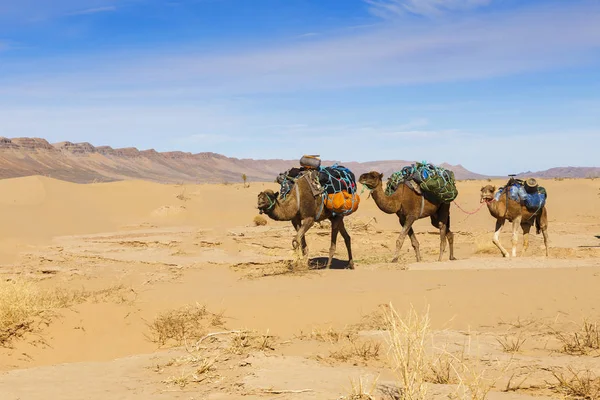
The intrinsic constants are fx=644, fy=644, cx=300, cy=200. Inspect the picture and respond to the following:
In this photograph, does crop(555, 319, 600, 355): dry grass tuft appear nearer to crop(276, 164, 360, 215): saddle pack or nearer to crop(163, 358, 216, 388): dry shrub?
crop(163, 358, 216, 388): dry shrub

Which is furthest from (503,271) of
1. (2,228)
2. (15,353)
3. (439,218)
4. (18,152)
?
(18,152)

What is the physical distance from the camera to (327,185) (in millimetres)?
14781

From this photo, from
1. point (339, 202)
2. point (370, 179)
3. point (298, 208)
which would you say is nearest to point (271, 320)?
point (298, 208)

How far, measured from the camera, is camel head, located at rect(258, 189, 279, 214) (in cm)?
1379

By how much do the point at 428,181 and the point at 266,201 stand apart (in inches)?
163

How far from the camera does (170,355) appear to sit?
8.32 meters

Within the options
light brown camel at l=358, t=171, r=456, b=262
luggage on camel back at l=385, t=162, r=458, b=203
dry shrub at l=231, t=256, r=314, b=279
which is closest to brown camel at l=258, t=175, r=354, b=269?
dry shrub at l=231, t=256, r=314, b=279

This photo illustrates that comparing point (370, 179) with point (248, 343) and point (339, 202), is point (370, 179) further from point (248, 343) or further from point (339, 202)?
point (248, 343)

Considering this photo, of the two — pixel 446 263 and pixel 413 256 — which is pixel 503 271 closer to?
pixel 446 263

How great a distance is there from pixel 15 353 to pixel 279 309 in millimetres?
4099

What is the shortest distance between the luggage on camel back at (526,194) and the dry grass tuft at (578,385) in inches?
428

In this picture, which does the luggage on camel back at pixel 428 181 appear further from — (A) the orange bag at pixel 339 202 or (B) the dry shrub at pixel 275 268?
(B) the dry shrub at pixel 275 268

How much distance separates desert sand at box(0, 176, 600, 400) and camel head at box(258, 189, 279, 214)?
1507 millimetres

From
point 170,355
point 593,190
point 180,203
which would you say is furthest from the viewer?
point 593,190
